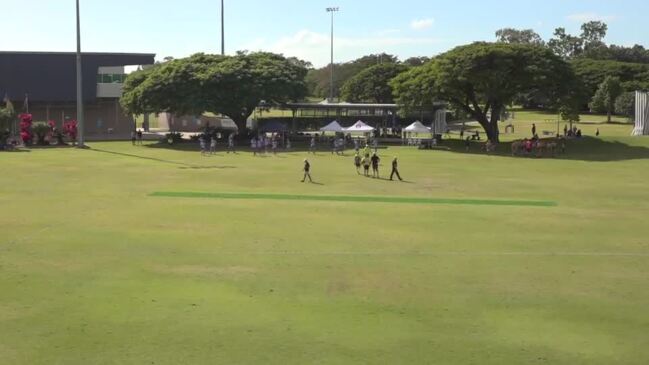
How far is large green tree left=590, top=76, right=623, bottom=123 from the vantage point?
99.5 meters

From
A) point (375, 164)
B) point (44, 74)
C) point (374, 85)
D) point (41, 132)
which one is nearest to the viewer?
point (375, 164)

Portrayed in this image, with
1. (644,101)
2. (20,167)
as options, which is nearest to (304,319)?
(20,167)

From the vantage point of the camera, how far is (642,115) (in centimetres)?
6594

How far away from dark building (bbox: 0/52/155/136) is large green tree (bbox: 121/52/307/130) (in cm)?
1227

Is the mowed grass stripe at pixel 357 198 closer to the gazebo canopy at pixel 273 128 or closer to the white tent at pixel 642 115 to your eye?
the gazebo canopy at pixel 273 128

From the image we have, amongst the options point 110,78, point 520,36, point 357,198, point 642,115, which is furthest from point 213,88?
point 520,36

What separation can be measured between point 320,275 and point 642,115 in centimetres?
6061

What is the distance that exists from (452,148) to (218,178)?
2720 cm

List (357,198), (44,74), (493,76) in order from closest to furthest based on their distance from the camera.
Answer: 1. (357,198)
2. (493,76)
3. (44,74)

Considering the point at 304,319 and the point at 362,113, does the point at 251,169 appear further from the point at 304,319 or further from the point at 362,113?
the point at 362,113

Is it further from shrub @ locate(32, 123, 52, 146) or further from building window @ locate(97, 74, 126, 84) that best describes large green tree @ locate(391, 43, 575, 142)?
building window @ locate(97, 74, 126, 84)

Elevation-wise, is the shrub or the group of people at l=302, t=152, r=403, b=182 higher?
the shrub

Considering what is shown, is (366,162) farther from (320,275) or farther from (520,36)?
(520,36)

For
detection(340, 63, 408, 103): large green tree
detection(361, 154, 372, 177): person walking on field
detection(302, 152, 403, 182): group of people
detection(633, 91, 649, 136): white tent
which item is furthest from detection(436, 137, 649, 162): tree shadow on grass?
detection(340, 63, 408, 103): large green tree
